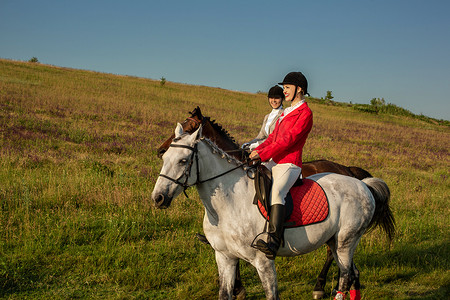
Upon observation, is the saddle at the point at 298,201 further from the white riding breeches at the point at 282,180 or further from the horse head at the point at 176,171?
the horse head at the point at 176,171

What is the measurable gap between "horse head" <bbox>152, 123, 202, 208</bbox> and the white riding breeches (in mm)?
944

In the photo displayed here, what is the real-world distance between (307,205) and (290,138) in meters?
0.84

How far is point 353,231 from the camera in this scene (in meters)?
4.26

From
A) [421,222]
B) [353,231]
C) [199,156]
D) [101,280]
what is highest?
A: [199,156]

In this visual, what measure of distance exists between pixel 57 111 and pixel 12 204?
15.6 metres

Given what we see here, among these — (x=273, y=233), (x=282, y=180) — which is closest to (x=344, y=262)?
(x=273, y=233)

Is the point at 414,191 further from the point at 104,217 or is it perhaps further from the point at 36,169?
the point at 36,169

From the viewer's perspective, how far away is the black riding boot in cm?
355

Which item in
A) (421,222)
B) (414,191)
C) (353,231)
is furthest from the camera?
(414,191)

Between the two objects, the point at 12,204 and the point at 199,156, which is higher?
the point at 199,156

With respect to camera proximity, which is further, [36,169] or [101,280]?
[36,169]

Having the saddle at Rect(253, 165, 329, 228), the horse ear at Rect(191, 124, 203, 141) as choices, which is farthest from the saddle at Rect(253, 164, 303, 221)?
the horse ear at Rect(191, 124, 203, 141)

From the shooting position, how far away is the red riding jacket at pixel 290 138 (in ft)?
12.7

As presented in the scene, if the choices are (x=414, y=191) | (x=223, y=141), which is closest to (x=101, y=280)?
(x=223, y=141)
